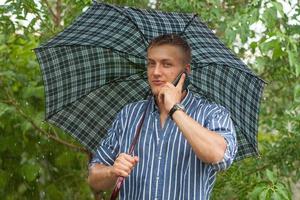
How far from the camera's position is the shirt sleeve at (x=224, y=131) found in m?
2.65

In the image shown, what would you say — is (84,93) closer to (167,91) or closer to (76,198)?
(167,91)

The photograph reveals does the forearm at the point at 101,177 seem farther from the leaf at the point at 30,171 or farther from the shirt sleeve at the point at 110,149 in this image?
the leaf at the point at 30,171

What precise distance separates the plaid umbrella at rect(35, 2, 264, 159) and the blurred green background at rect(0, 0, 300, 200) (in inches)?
22.0

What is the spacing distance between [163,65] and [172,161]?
0.38 meters

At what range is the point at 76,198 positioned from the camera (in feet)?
17.5

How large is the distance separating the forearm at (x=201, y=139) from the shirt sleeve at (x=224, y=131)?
6cm

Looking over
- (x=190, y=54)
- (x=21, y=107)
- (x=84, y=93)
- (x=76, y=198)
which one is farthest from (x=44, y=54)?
(x=76, y=198)

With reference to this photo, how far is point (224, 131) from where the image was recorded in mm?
2713

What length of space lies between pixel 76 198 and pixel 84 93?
6.97 ft

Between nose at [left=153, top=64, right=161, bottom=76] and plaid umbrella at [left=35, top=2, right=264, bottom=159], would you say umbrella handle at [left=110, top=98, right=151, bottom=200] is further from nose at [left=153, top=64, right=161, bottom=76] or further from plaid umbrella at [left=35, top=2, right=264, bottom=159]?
plaid umbrella at [left=35, top=2, right=264, bottom=159]

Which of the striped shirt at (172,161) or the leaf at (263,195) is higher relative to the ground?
the striped shirt at (172,161)

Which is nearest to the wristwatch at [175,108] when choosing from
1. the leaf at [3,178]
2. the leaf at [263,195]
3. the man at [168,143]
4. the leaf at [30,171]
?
the man at [168,143]

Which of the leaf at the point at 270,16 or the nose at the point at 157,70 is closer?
the nose at the point at 157,70

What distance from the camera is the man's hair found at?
9.34 feet
